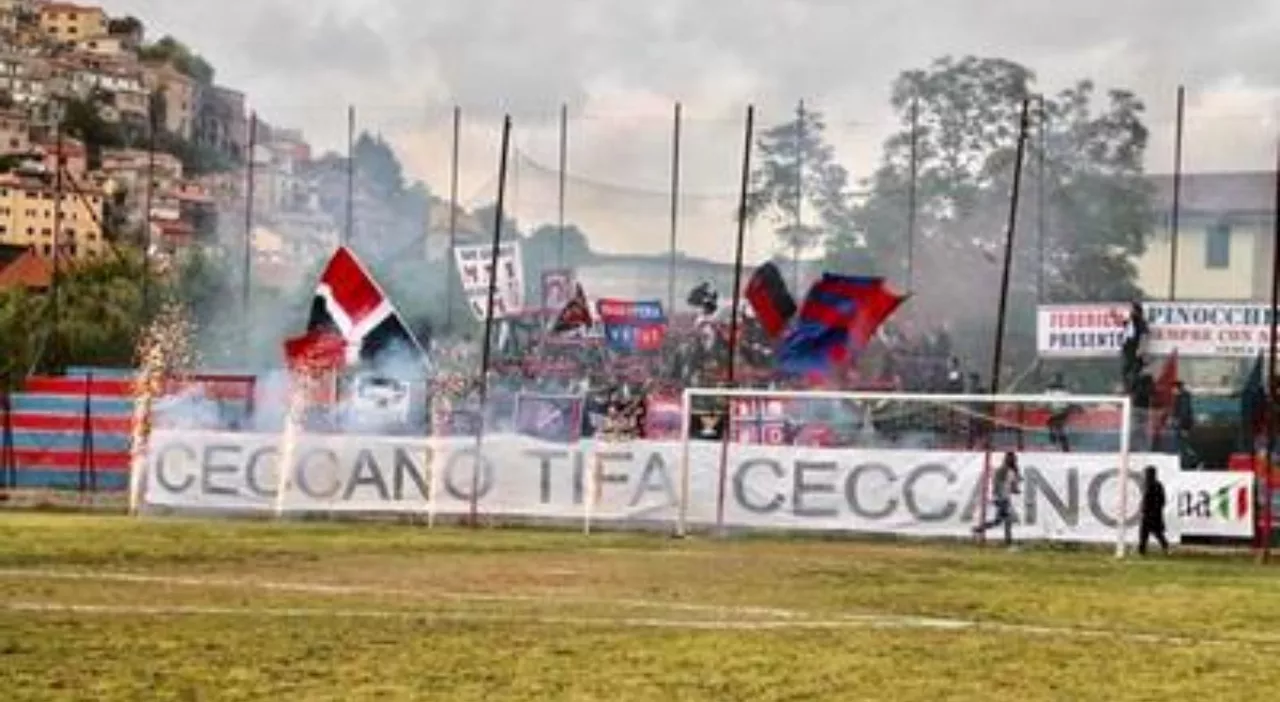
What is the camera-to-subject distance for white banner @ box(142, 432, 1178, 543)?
37.2 meters

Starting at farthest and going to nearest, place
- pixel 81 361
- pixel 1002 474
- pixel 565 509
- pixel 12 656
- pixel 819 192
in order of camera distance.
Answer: pixel 81 361
pixel 819 192
pixel 565 509
pixel 1002 474
pixel 12 656

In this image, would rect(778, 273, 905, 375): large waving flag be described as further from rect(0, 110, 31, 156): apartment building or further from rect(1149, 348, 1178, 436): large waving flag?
rect(0, 110, 31, 156): apartment building

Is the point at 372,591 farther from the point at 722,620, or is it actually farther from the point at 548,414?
the point at 548,414

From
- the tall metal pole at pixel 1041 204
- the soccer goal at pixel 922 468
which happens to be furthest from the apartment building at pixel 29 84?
the soccer goal at pixel 922 468

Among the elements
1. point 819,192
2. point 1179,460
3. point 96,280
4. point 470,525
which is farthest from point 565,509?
point 96,280

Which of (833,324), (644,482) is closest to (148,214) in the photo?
(833,324)

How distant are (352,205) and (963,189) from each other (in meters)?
17.9

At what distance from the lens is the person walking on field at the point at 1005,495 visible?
36.5 metres

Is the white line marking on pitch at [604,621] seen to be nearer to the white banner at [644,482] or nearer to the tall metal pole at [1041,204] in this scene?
the white banner at [644,482]

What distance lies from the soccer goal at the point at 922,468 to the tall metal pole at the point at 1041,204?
12393 millimetres

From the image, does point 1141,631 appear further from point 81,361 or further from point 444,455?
point 81,361

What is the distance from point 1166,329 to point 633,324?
15032 mm

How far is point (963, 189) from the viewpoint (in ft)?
197

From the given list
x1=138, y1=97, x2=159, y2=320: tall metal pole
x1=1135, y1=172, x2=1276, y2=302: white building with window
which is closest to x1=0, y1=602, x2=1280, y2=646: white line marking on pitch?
x1=138, y1=97, x2=159, y2=320: tall metal pole
